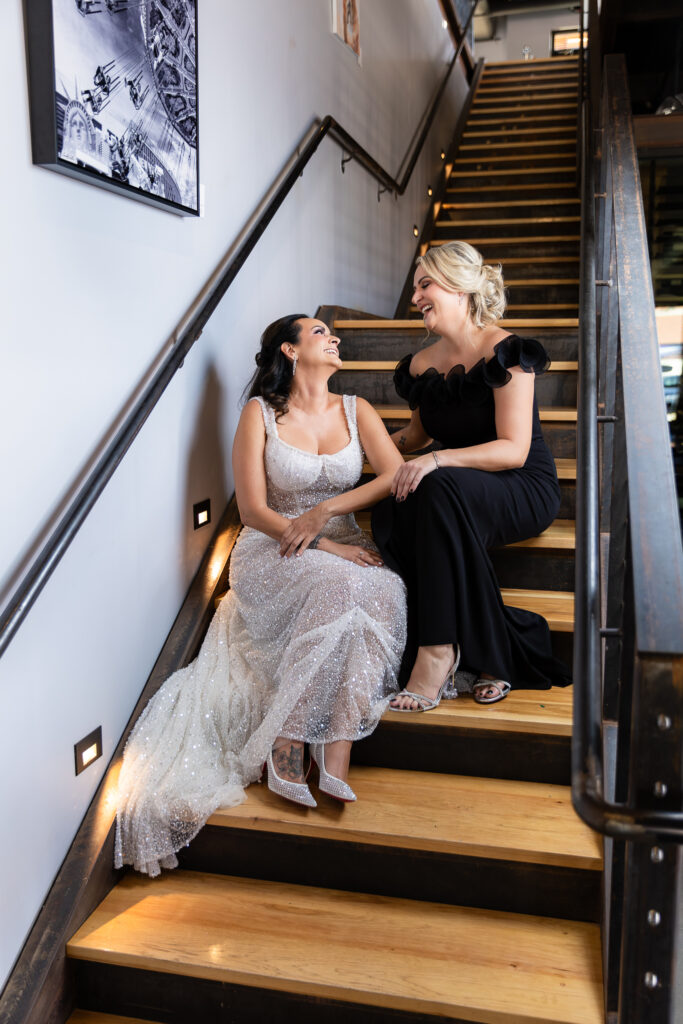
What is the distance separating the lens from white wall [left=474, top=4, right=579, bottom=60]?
35.8ft

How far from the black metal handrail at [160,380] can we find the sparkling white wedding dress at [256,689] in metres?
0.57

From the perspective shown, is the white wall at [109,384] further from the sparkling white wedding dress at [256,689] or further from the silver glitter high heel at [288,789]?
the silver glitter high heel at [288,789]

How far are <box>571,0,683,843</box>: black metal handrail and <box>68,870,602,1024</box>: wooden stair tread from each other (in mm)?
635

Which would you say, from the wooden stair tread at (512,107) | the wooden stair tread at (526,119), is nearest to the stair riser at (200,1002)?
the wooden stair tread at (526,119)

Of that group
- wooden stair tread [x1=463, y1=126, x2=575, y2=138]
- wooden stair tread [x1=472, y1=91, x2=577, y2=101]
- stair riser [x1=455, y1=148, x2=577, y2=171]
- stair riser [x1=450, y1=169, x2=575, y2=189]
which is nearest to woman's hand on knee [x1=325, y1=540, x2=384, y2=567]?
stair riser [x1=450, y1=169, x2=575, y2=189]

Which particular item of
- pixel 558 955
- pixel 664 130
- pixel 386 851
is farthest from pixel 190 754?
pixel 664 130

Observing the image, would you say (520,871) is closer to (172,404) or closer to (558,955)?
(558,955)

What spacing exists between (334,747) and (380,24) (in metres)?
4.25

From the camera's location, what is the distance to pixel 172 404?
7.39 ft

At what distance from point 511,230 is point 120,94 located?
4303mm

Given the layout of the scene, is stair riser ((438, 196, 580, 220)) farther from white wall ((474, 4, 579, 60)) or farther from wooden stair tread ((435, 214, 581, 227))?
white wall ((474, 4, 579, 60))

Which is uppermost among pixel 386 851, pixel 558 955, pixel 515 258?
pixel 515 258

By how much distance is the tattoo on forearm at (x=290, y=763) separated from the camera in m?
1.91

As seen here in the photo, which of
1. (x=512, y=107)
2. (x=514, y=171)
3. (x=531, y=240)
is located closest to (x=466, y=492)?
(x=531, y=240)
